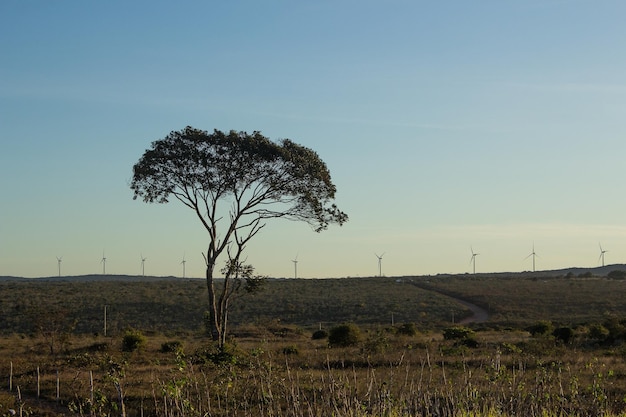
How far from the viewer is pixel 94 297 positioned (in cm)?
8125

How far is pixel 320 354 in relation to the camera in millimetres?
30938

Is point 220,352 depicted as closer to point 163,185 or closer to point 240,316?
point 163,185

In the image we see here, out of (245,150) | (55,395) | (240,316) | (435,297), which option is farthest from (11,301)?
(55,395)

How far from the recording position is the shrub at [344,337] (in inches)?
1467

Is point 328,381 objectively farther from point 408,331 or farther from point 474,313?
point 474,313

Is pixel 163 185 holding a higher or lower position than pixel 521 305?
higher

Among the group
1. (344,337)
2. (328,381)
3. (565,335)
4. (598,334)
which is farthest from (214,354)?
(598,334)

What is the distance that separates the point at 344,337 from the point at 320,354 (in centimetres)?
679

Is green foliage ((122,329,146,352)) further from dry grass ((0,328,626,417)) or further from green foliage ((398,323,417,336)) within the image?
green foliage ((398,323,417,336))

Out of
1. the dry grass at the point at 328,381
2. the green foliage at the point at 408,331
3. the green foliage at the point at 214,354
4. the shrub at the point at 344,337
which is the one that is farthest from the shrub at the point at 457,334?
the green foliage at the point at 214,354

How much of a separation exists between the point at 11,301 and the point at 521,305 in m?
51.2

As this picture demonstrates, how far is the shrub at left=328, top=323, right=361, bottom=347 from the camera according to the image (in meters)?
37.2

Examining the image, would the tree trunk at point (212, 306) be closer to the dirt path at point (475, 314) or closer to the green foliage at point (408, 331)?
the green foliage at point (408, 331)

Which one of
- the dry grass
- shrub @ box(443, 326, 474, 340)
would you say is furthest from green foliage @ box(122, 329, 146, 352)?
shrub @ box(443, 326, 474, 340)
